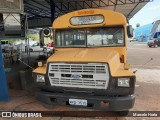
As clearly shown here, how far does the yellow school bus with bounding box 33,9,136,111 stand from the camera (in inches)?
188

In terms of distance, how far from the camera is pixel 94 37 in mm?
6176

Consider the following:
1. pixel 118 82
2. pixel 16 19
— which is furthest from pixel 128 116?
pixel 16 19

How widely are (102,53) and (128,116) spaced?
193 centimetres

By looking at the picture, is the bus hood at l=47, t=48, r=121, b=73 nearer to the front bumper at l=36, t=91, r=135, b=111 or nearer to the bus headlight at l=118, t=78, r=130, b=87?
the bus headlight at l=118, t=78, r=130, b=87

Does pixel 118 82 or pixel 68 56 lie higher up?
pixel 68 56

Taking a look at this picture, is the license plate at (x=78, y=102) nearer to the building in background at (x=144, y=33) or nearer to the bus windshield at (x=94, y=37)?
the bus windshield at (x=94, y=37)

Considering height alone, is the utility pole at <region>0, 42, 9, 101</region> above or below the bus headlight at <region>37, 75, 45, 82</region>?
below

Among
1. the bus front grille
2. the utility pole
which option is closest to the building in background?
the utility pole

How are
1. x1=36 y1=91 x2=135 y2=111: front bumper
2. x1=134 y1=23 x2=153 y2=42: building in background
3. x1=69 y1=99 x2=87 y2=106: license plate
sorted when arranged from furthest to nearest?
x1=134 y1=23 x2=153 y2=42: building in background, x1=69 y1=99 x2=87 y2=106: license plate, x1=36 y1=91 x2=135 y2=111: front bumper

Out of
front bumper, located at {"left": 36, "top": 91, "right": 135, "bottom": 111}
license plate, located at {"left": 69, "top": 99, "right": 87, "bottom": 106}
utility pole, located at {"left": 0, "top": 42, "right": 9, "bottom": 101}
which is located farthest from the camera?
utility pole, located at {"left": 0, "top": 42, "right": 9, "bottom": 101}

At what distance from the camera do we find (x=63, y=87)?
16.8 ft

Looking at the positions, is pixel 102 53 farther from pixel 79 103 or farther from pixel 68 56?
pixel 79 103

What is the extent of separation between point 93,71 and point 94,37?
164 centimetres

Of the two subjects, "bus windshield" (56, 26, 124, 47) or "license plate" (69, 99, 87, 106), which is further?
"bus windshield" (56, 26, 124, 47)
